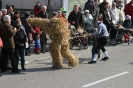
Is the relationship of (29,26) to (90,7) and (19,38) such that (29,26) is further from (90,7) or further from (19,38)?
(90,7)

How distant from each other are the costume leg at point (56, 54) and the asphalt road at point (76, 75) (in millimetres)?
224

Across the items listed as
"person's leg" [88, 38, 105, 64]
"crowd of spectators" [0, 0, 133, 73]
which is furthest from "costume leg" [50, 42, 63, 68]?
"person's leg" [88, 38, 105, 64]

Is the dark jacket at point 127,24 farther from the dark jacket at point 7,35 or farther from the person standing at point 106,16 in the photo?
the dark jacket at point 7,35

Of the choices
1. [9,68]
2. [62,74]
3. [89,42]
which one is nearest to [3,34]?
[9,68]

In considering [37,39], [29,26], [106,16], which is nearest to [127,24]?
[106,16]

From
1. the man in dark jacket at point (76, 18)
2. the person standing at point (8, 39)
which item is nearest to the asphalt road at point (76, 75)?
the person standing at point (8, 39)

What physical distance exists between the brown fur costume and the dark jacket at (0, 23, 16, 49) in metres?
0.93

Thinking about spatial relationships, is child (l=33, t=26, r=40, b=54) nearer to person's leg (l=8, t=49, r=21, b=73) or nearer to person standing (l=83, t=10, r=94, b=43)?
person standing (l=83, t=10, r=94, b=43)

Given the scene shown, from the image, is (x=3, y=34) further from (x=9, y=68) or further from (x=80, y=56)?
(x=80, y=56)

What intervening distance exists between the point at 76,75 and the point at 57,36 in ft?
5.08

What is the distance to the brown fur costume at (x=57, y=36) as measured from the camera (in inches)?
480

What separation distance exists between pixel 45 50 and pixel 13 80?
4.92 meters

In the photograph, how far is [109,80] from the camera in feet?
35.5

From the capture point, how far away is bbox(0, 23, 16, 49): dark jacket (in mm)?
11711
